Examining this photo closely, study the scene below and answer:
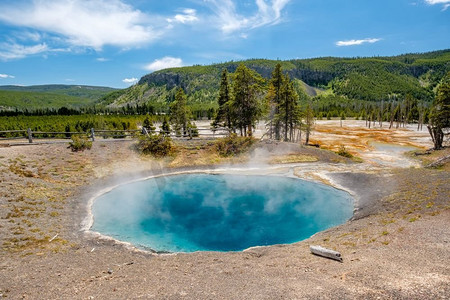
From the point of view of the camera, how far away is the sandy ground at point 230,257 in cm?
724

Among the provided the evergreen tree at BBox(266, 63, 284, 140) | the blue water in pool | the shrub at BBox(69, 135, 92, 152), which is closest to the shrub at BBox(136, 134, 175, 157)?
the shrub at BBox(69, 135, 92, 152)

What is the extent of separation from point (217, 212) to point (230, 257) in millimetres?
7195

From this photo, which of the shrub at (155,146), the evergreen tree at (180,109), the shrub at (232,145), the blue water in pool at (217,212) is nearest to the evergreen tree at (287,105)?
the shrub at (232,145)

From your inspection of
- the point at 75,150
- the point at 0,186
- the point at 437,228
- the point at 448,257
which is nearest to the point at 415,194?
the point at 437,228

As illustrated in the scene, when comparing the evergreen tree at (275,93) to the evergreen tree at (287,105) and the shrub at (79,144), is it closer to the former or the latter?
the evergreen tree at (287,105)

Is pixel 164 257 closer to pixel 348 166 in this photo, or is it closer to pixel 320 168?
pixel 320 168

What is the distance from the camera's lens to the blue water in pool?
14.0m

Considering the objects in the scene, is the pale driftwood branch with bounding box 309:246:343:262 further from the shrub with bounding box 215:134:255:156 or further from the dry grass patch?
the shrub with bounding box 215:134:255:156

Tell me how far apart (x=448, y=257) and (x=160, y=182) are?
19.7m

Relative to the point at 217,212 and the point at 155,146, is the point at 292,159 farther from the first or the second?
the point at 155,146

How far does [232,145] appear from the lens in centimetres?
3031

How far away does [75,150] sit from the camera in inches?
977

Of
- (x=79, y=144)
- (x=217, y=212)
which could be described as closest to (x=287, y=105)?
(x=217, y=212)

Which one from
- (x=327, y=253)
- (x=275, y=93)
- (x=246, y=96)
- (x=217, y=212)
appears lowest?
(x=217, y=212)
